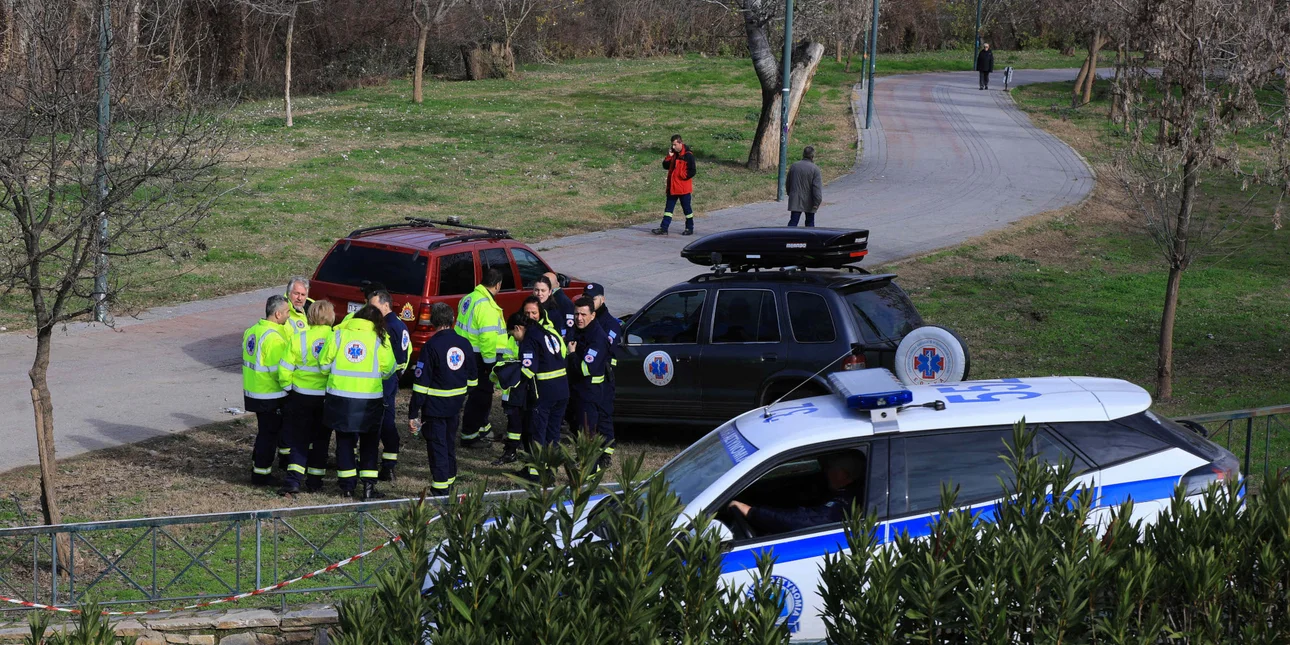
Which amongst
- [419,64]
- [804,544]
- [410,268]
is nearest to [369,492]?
[410,268]

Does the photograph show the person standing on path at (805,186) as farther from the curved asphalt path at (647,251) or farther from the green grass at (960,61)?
the green grass at (960,61)

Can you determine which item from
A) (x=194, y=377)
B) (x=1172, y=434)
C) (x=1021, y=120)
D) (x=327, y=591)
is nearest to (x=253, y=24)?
(x=1021, y=120)

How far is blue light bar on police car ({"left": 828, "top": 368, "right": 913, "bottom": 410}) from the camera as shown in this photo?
5.98 metres

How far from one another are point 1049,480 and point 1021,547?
0.47m

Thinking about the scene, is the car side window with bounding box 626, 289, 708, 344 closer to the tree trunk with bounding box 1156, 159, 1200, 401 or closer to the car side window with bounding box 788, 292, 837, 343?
the car side window with bounding box 788, 292, 837, 343

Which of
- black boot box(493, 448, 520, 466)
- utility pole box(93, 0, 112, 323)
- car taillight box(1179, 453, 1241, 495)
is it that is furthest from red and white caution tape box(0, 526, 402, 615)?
car taillight box(1179, 453, 1241, 495)

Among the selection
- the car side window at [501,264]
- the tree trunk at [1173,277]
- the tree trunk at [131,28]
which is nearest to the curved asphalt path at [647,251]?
the tree trunk at [131,28]

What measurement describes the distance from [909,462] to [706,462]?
1096 millimetres

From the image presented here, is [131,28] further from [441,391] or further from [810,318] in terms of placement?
[810,318]

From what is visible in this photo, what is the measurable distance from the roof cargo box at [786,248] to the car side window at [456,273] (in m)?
2.62

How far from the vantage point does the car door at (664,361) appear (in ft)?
37.3

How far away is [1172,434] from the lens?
20.1 feet

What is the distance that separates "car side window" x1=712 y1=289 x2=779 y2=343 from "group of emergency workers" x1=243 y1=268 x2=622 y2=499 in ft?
3.22

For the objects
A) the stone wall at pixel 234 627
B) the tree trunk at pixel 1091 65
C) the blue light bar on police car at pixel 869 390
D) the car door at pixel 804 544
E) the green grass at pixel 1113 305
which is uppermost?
the tree trunk at pixel 1091 65
